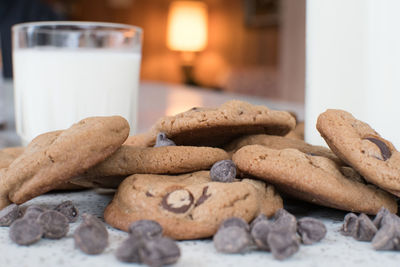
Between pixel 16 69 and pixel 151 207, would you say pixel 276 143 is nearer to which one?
pixel 151 207

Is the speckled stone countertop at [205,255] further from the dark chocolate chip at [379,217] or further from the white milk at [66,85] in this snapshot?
the white milk at [66,85]

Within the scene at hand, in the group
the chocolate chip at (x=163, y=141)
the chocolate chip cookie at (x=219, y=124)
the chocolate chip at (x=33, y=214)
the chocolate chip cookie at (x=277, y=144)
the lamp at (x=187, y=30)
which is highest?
the lamp at (x=187, y=30)

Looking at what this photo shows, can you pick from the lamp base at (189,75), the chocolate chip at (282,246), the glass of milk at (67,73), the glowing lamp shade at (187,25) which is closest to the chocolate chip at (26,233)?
the chocolate chip at (282,246)

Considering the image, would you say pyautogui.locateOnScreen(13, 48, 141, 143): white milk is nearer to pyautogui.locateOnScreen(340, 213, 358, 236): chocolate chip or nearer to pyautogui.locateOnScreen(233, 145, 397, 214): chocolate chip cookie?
pyautogui.locateOnScreen(233, 145, 397, 214): chocolate chip cookie

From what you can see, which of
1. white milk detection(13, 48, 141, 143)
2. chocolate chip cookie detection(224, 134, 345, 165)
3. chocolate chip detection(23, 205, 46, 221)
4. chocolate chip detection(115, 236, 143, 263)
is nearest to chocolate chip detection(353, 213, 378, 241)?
chocolate chip cookie detection(224, 134, 345, 165)

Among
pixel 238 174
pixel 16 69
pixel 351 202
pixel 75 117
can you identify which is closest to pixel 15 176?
pixel 238 174

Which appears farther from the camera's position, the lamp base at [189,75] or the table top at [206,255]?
the lamp base at [189,75]
